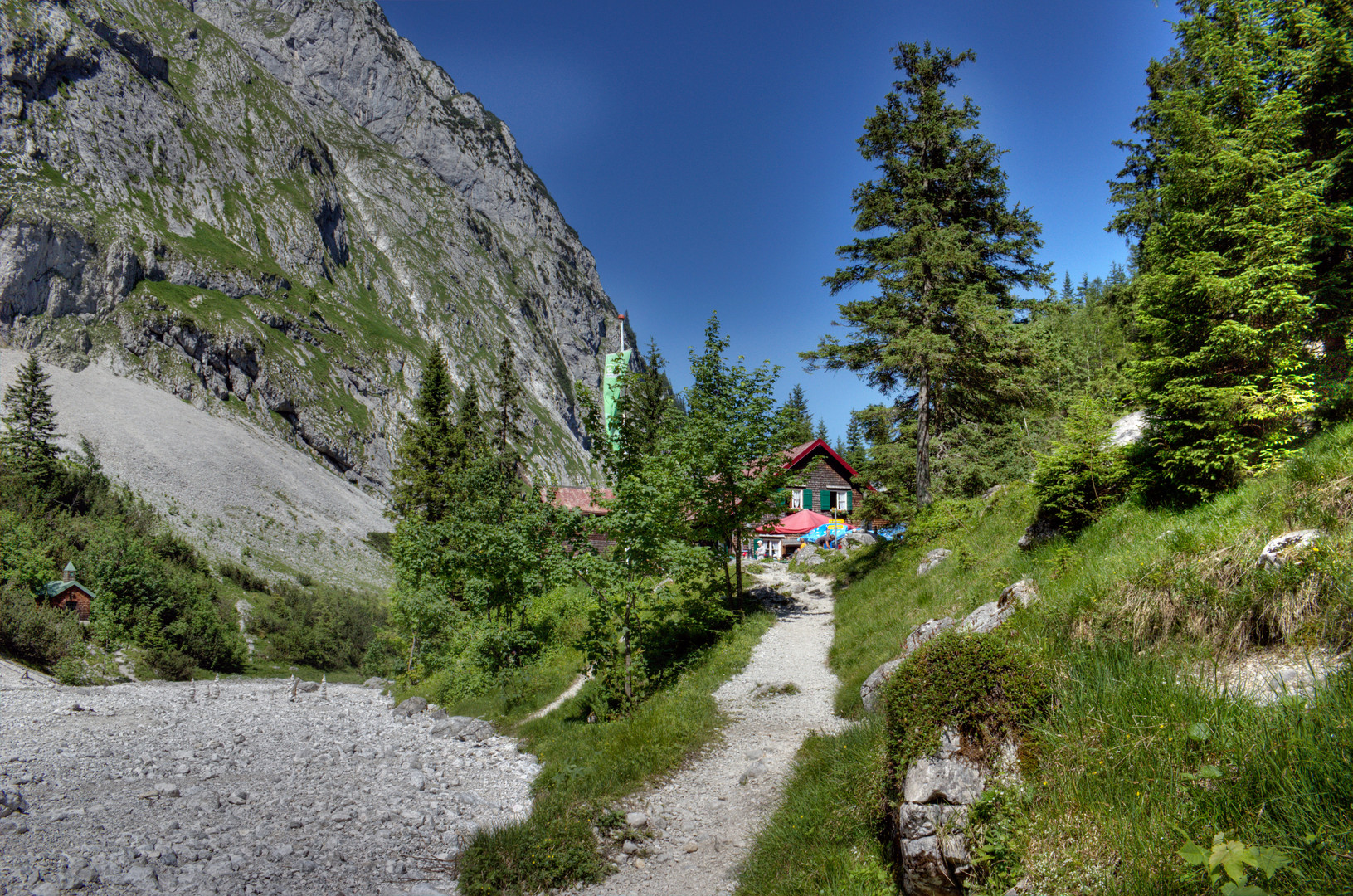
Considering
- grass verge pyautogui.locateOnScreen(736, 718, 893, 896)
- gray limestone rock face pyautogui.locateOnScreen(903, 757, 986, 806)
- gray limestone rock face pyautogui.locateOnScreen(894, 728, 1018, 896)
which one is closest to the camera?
gray limestone rock face pyautogui.locateOnScreen(894, 728, 1018, 896)

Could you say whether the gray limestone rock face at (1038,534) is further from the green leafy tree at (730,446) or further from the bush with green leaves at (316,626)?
the bush with green leaves at (316,626)

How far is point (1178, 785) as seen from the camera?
400 centimetres

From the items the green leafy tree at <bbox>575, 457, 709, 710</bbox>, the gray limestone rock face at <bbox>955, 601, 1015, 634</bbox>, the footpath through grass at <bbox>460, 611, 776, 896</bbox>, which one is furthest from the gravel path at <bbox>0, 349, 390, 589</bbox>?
the gray limestone rock face at <bbox>955, 601, 1015, 634</bbox>

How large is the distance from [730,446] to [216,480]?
71.0 metres

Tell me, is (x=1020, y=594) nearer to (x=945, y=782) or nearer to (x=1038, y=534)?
(x=1038, y=534)

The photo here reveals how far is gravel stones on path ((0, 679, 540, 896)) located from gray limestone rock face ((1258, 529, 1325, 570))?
33.5 feet

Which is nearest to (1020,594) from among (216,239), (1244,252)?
(1244,252)

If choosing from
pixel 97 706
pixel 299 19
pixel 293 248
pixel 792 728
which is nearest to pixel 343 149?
pixel 299 19

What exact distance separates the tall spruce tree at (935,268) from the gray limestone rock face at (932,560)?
133 inches

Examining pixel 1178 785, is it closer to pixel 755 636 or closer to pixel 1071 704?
pixel 1071 704

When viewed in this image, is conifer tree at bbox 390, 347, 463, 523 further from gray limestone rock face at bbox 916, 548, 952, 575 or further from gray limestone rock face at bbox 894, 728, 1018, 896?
gray limestone rock face at bbox 894, 728, 1018, 896

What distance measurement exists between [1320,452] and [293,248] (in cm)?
16991

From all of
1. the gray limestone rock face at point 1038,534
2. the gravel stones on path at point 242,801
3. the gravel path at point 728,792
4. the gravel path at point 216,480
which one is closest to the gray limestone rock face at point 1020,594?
the gray limestone rock face at point 1038,534

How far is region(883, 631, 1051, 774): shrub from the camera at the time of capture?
17.1 feet
